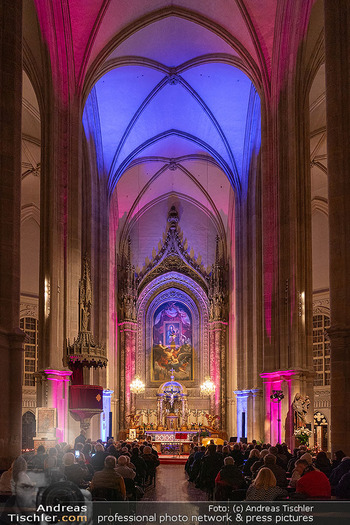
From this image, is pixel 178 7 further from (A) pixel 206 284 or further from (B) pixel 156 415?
(B) pixel 156 415

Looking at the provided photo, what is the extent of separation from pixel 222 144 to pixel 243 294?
7271 millimetres

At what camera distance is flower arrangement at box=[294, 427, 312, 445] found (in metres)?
18.7

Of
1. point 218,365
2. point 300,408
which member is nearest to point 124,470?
point 300,408

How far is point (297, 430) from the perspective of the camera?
19.1 meters

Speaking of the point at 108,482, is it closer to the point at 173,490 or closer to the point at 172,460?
the point at 173,490

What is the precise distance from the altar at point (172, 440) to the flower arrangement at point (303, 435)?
14.4 m

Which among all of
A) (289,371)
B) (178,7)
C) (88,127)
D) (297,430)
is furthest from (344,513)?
(88,127)

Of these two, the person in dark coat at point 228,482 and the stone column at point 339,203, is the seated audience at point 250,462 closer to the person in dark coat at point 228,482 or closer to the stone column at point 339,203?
the stone column at point 339,203

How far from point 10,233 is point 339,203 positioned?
6.22m

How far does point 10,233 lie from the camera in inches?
505

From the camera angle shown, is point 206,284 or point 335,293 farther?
point 206,284

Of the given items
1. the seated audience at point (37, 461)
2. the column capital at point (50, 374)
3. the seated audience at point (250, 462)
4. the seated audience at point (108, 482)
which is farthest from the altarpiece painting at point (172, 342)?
the seated audience at point (108, 482)

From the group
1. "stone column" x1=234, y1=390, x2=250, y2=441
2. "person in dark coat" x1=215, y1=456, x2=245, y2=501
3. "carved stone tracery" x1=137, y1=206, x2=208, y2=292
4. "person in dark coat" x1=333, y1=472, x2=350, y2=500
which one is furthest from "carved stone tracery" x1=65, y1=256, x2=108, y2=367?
"carved stone tracery" x1=137, y1=206, x2=208, y2=292

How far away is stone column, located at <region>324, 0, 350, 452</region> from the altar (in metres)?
20.8
